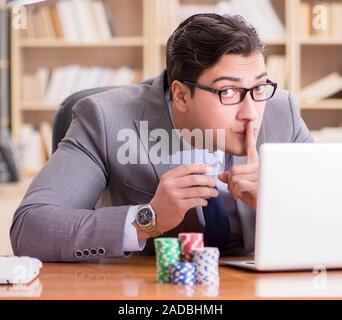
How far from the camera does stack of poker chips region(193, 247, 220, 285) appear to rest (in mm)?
1367

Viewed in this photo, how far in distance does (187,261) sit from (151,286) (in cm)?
8

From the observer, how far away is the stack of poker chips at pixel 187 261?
4.51 ft

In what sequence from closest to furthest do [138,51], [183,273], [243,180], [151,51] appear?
[183,273] → [243,180] → [151,51] → [138,51]

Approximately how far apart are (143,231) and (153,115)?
1.25 ft

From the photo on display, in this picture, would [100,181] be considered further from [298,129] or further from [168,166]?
[298,129]

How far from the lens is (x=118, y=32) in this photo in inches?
214

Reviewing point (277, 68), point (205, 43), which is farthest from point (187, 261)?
point (277, 68)

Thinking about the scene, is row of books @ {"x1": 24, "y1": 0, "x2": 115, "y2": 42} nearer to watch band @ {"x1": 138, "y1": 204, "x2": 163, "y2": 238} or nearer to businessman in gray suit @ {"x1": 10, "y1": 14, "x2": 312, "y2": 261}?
businessman in gray suit @ {"x1": 10, "y1": 14, "x2": 312, "y2": 261}

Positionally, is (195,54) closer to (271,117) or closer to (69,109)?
(271,117)

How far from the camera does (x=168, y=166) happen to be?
189cm

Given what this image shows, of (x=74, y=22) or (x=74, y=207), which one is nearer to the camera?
(x=74, y=207)

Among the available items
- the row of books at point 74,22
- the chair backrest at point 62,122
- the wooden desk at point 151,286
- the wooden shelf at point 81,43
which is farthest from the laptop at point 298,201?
the row of books at point 74,22
